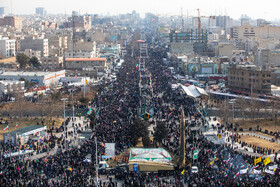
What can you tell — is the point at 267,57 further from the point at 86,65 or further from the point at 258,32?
the point at 258,32

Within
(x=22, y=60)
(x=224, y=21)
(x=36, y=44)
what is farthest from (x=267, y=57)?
(x=224, y=21)

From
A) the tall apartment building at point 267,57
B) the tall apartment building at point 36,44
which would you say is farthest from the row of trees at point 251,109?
the tall apartment building at point 36,44

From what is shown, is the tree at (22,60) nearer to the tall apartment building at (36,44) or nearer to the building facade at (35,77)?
the building facade at (35,77)

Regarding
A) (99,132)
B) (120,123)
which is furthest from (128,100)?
(99,132)

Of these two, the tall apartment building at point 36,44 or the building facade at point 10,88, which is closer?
the building facade at point 10,88

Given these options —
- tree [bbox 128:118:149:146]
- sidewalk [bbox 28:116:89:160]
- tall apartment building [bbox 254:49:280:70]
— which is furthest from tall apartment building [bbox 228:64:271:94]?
tree [bbox 128:118:149:146]

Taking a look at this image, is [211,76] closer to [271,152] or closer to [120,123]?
[120,123]
